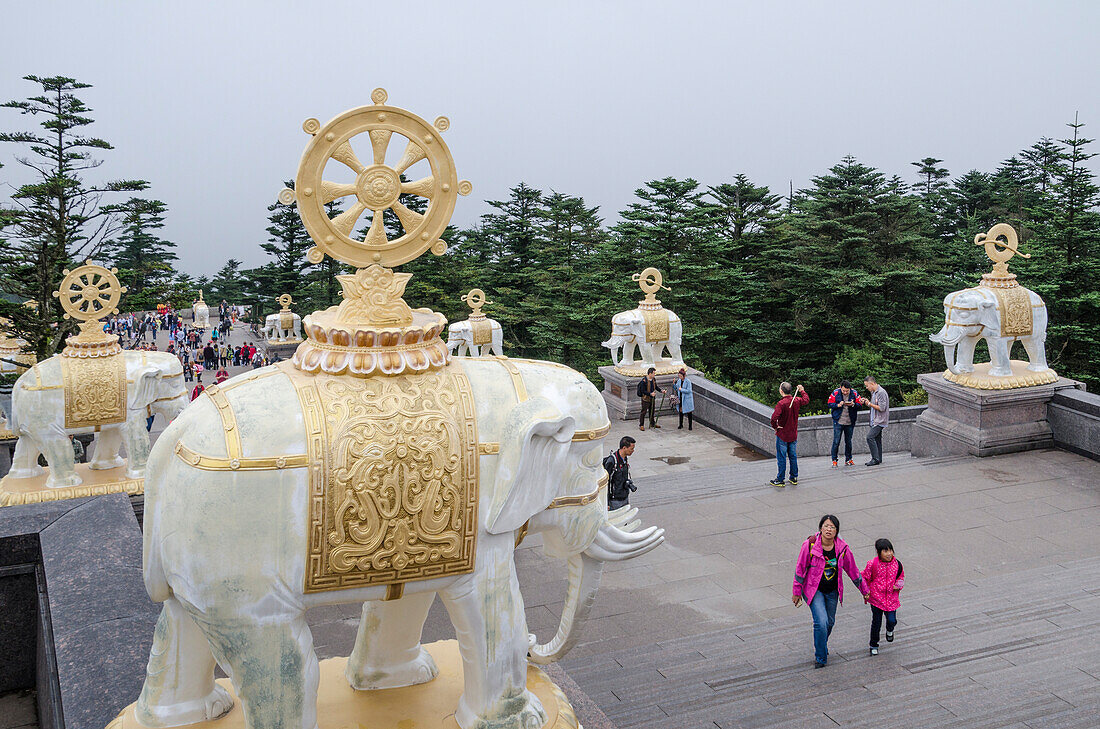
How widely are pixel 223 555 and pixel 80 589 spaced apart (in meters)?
2.20

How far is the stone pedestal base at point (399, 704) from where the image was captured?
4.05 m

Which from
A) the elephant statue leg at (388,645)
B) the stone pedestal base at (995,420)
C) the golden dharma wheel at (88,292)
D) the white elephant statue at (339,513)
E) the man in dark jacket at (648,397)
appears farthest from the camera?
the man in dark jacket at (648,397)

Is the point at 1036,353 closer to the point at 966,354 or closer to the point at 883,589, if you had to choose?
the point at 966,354

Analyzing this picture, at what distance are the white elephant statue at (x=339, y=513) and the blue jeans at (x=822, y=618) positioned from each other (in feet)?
8.74

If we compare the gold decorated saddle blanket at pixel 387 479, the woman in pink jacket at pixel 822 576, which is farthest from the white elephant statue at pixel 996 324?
the gold decorated saddle blanket at pixel 387 479

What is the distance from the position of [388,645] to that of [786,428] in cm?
667

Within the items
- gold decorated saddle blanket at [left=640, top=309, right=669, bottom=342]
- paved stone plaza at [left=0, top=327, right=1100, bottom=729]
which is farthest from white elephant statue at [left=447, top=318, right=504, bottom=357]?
paved stone plaza at [left=0, top=327, right=1100, bottom=729]

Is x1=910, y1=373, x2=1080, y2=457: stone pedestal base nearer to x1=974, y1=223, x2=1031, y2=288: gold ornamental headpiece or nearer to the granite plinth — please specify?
x1=974, y1=223, x2=1031, y2=288: gold ornamental headpiece

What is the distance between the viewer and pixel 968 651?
20.5 ft

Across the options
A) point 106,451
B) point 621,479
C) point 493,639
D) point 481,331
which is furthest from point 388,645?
point 481,331

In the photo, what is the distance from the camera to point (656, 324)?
52.7ft

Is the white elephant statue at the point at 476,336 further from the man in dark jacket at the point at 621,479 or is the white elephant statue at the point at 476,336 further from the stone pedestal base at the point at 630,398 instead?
the man in dark jacket at the point at 621,479

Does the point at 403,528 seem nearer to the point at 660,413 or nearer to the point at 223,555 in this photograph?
the point at 223,555

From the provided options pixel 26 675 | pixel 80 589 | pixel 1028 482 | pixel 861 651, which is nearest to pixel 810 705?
pixel 861 651
